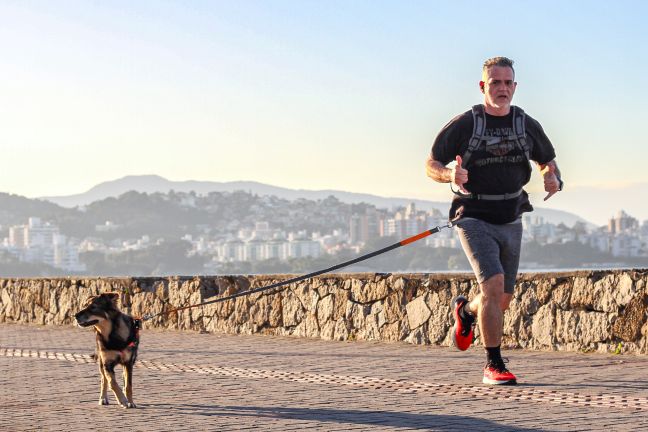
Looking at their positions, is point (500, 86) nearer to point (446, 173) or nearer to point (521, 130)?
point (521, 130)

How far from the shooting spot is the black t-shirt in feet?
25.4

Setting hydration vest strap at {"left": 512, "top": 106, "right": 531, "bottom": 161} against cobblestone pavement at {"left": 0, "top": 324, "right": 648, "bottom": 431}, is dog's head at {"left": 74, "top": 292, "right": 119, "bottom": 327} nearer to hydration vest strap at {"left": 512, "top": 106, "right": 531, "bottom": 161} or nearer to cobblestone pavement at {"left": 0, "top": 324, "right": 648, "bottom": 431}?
cobblestone pavement at {"left": 0, "top": 324, "right": 648, "bottom": 431}

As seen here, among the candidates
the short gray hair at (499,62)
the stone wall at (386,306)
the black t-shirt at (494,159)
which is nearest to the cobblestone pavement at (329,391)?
the stone wall at (386,306)

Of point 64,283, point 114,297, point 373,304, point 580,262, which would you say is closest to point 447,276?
point 373,304

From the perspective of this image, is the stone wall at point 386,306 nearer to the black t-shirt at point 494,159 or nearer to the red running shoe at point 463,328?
the red running shoe at point 463,328

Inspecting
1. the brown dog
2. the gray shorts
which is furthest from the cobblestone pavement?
the gray shorts

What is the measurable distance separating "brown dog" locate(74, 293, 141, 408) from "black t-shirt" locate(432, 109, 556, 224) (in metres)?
2.33

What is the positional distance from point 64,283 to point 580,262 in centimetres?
16467

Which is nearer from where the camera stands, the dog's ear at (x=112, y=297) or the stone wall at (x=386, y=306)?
the dog's ear at (x=112, y=297)

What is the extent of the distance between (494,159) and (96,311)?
275cm

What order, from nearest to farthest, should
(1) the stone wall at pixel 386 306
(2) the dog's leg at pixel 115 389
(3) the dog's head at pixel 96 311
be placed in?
(2) the dog's leg at pixel 115 389 → (3) the dog's head at pixel 96 311 → (1) the stone wall at pixel 386 306

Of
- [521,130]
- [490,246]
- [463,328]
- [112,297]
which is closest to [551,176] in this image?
[521,130]

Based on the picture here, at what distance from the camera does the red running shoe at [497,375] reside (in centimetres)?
788

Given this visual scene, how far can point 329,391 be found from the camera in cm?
790
